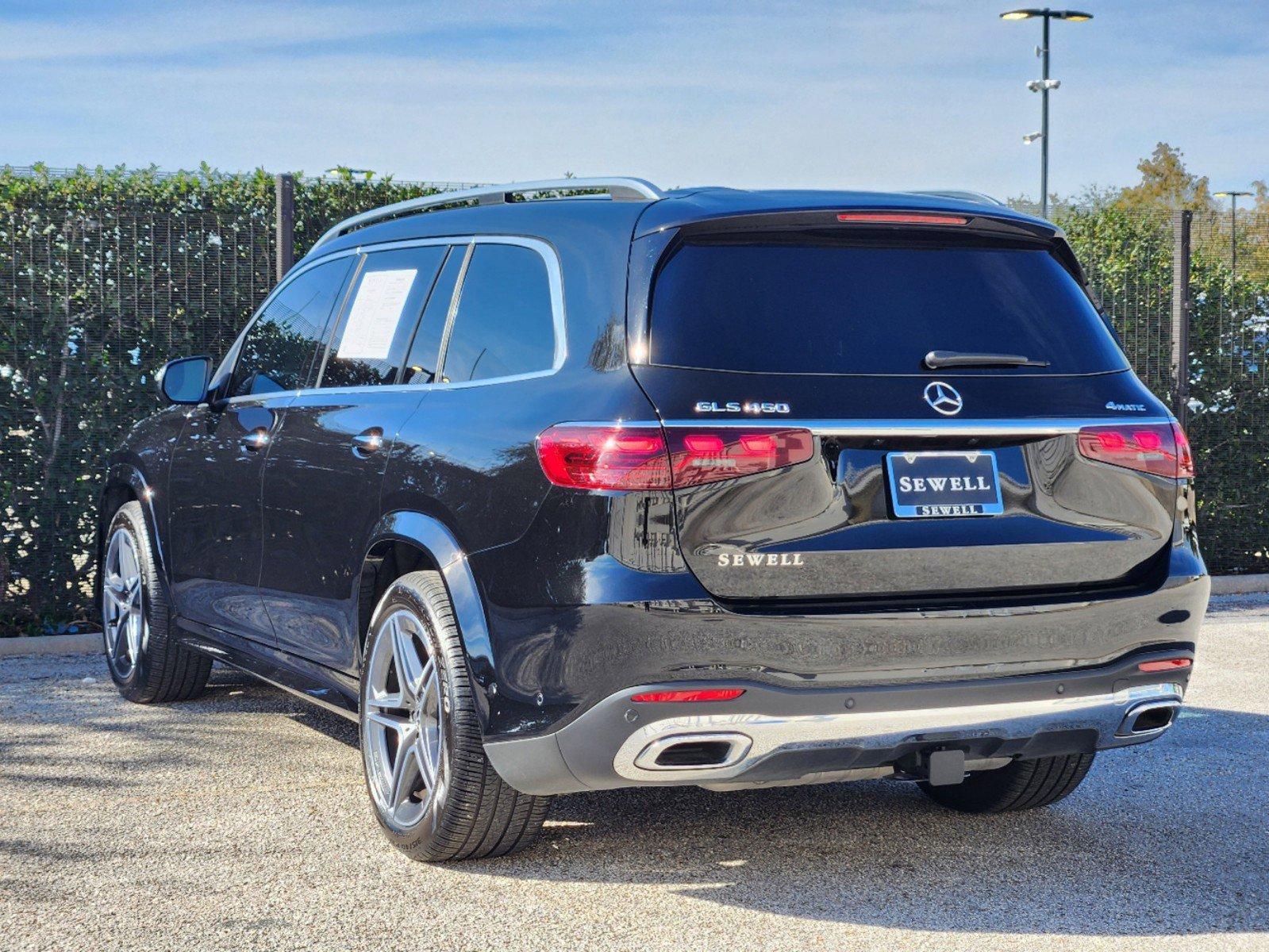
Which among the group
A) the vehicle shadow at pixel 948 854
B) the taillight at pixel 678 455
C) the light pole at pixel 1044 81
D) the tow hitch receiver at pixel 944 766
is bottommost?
the vehicle shadow at pixel 948 854

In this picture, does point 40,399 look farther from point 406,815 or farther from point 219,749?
point 406,815

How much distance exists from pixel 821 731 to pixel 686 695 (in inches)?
14.2

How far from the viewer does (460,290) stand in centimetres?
493

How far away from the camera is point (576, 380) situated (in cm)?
419

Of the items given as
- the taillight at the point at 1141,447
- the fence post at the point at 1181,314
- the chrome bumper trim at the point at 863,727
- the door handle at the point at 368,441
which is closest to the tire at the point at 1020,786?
the chrome bumper trim at the point at 863,727

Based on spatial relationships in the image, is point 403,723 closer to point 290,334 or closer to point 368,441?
point 368,441

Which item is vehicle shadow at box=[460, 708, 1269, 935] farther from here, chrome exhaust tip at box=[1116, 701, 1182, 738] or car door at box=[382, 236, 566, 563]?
car door at box=[382, 236, 566, 563]

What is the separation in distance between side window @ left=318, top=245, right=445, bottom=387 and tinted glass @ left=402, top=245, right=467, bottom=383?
2.2 inches

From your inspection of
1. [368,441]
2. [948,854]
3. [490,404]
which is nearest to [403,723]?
[368,441]

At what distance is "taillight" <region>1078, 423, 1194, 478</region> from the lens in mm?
4320

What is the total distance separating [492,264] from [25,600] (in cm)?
536

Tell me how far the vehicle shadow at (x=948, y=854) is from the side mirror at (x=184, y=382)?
7.71ft

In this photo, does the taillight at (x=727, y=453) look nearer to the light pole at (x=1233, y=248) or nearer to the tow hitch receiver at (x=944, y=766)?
the tow hitch receiver at (x=944, y=766)

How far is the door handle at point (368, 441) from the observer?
495cm
